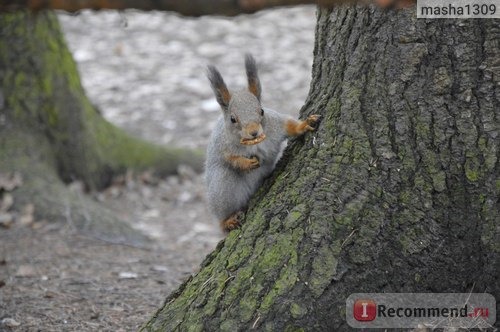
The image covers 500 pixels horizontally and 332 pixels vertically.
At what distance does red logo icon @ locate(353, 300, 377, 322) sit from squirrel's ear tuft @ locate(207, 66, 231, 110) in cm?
108

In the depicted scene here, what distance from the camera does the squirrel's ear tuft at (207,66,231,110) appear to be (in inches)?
121

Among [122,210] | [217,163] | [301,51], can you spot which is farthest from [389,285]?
[301,51]

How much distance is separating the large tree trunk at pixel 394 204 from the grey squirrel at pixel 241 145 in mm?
504

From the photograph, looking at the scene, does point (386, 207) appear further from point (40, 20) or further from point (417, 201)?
point (40, 20)

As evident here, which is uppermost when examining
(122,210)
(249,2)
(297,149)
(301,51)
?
(249,2)

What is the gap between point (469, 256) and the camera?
2.49 meters

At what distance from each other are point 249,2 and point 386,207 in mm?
1401

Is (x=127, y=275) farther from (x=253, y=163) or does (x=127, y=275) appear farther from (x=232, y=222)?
(x=253, y=163)

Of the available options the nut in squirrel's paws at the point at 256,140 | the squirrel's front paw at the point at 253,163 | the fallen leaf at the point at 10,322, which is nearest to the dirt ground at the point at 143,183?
the fallen leaf at the point at 10,322

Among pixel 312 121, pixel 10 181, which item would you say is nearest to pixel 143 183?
pixel 10 181

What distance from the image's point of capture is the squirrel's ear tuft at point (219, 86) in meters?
3.08

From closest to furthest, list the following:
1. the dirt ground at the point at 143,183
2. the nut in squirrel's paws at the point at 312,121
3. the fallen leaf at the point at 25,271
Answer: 1. the nut in squirrel's paws at the point at 312,121
2. the dirt ground at the point at 143,183
3. the fallen leaf at the point at 25,271

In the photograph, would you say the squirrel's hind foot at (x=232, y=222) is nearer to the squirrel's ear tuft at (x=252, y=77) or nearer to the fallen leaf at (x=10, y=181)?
the squirrel's ear tuft at (x=252, y=77)

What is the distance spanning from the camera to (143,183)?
5.82 metres
